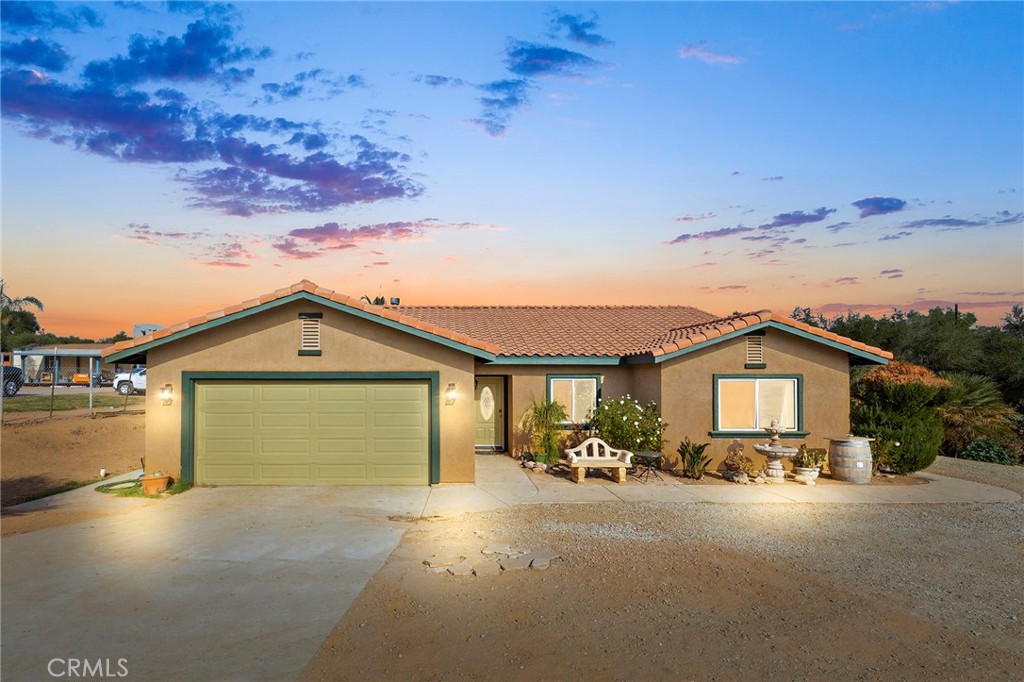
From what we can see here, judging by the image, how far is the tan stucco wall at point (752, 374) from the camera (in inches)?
569

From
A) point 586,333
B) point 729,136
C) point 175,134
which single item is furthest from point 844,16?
point 175,134

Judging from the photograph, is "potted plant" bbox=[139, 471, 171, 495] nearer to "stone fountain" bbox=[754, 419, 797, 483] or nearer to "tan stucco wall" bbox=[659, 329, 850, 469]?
"tan stucco wall" bbox=[659, 329, 850, 469]

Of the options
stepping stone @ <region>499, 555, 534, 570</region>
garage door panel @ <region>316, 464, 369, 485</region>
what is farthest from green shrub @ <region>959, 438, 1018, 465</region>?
garage door panel @ <region>316, 464, 369, 485</region>

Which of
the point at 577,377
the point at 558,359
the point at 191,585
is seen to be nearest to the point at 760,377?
the point at 577,377

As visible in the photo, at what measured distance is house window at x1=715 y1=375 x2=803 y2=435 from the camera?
14617mm

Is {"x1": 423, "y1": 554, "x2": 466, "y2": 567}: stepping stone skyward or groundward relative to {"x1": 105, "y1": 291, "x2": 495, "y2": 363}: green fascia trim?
groundward

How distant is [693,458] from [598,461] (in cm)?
210

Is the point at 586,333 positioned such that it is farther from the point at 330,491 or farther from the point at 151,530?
the point at 151,530

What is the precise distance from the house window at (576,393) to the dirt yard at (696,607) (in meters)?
6.68

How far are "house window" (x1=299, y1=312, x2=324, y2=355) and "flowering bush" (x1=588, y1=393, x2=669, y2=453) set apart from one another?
637 centimetres

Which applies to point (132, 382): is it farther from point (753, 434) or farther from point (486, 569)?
point (486, 569)

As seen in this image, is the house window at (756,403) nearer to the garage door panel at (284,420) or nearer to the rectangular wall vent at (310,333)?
the rectangular wall vent at (310,333)

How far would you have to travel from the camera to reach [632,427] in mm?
14219

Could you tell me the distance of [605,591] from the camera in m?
6.59
